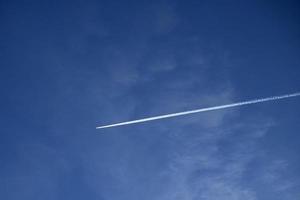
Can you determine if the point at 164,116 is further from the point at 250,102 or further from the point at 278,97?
the point at 278,97

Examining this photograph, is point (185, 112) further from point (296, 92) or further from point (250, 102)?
point (296, 92)

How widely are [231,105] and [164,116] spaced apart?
649cm

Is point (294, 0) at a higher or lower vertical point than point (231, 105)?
higher

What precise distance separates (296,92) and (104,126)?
19.0 meters

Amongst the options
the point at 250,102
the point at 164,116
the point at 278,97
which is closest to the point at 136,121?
the point at 164,116

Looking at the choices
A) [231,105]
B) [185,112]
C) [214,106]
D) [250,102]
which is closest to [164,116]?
[185,112]

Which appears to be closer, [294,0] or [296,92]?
[294,0]

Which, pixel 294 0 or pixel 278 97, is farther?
pixel 278 97

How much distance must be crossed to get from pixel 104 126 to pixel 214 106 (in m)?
10.8

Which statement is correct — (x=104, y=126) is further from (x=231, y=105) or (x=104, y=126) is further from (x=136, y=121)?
(x=231, y=105)

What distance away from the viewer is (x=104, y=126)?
83.8 ft

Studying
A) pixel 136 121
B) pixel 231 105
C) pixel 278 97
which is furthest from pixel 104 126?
pixel 278 97

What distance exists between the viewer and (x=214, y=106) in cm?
2455

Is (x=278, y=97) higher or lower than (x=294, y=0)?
lower
